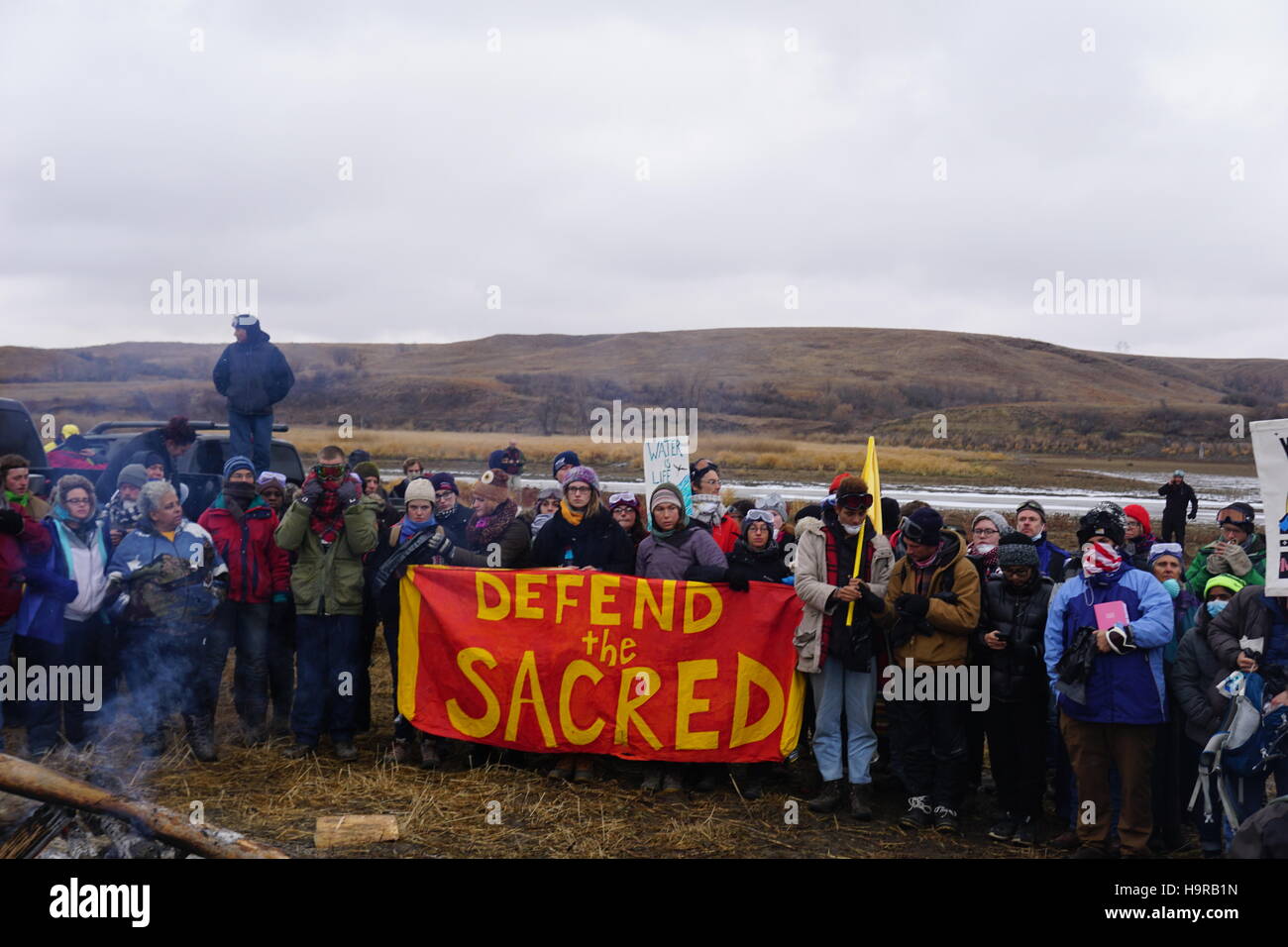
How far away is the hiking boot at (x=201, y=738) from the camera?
743 centimetres

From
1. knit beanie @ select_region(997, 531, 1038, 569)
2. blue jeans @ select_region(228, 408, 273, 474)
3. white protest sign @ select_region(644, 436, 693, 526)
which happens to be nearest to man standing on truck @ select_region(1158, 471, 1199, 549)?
white protest sign @ select_region(644, 436, 693, 526)

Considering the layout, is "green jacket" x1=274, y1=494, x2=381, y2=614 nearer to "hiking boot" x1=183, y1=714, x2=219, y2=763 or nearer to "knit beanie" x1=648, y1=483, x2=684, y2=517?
"hiking boot" x1=183, y1=714, x2=219, y2=763

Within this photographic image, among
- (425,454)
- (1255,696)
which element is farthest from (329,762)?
(425,454)

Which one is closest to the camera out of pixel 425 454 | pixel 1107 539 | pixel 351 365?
pixel 1107 539

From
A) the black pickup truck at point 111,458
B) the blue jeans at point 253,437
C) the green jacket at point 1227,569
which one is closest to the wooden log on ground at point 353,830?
the black pickup truck at point 111,458

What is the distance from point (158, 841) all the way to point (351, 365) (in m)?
142

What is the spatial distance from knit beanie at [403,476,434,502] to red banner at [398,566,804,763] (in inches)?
35.1

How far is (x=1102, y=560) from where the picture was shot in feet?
19.9

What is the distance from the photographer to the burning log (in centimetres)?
516

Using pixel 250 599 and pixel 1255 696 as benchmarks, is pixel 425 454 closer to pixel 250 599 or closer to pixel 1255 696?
pixel 250 599

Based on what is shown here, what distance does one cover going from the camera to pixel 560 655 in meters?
7.55

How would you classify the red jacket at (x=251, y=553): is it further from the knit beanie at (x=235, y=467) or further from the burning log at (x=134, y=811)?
the burning log at (x=134, y=811)

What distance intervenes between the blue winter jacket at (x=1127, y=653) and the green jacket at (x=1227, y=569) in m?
0.90
